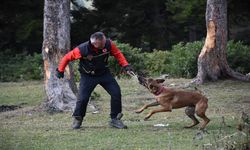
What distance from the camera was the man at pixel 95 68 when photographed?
11641 millimetres

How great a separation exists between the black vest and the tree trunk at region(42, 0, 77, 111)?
10.6ft

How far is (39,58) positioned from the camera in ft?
92.6

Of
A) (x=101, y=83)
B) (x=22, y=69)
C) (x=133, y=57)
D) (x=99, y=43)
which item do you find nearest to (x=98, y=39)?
(x=99, y=43)

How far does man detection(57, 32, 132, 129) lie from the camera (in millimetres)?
11641

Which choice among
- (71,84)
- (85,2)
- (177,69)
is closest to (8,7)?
(85,2)

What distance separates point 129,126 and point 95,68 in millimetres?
1446

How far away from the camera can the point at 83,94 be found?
12.1 m

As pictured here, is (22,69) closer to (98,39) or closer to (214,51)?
(214,51)

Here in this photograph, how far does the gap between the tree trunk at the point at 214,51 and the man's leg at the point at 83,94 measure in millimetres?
→ 8235

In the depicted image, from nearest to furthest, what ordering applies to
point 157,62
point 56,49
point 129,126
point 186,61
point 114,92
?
point 114,92 < point 129,126 < point 56,49 < point 186,61 < point 157,62

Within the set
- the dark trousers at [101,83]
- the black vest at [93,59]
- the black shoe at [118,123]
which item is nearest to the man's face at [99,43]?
the black vest at [93,59]

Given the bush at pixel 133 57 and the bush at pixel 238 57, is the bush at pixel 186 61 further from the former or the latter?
the bush at pixel 133 57

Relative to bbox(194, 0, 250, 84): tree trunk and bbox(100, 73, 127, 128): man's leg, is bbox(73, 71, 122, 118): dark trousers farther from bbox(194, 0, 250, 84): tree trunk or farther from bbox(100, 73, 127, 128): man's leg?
bbox(194, 0, 250, 84): tree trunk

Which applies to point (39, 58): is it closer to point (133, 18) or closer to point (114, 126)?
point (133, 18)
